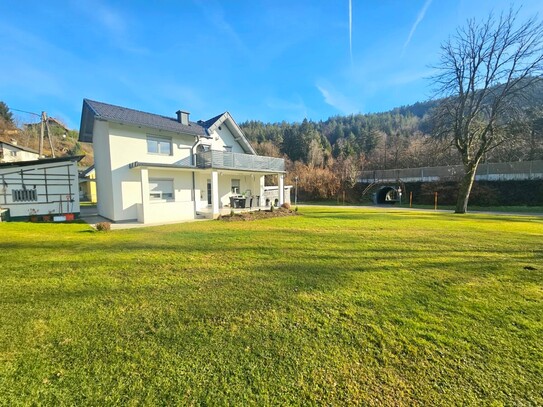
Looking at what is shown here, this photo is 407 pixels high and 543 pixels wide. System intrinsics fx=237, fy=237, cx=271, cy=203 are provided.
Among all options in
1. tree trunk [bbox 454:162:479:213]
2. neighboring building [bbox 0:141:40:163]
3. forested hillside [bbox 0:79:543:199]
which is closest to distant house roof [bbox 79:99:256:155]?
forested hillside [bbox 0:79:543:199]

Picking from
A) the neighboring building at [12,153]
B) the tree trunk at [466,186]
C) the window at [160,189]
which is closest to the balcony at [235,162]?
the window at [160,189]

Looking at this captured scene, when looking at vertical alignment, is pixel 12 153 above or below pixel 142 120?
above

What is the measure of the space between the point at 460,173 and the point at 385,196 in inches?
425

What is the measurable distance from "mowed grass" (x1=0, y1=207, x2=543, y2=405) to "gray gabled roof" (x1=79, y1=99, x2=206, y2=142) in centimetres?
1006

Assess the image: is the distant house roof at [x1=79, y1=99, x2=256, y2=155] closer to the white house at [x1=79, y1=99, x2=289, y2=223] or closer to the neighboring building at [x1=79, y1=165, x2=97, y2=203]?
the white house at [x1=79, y1=99, x2=289, y2=223]

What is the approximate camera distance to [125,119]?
1401cm

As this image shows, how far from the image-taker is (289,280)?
463 centimetres

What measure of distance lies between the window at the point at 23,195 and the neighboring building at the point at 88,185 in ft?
65.4

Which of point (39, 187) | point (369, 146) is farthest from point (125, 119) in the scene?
point (369, 146)

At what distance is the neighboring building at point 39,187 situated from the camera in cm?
1377

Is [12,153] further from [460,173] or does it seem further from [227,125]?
[460,173]

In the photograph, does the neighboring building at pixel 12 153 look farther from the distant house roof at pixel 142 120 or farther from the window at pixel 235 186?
the window at pixel 235 186

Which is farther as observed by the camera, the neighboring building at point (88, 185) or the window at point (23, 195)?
the neighboring building at point (88, 185)

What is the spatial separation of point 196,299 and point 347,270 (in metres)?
3.17
